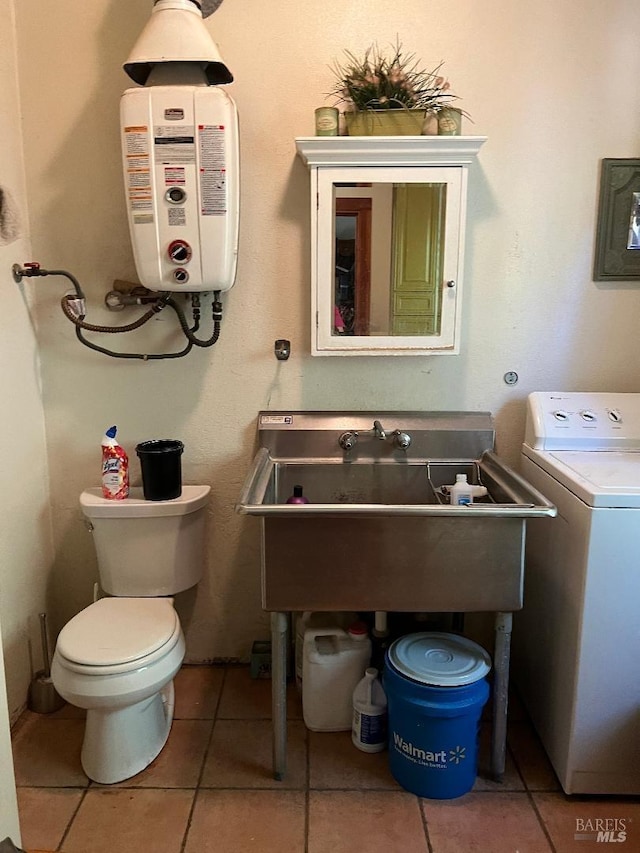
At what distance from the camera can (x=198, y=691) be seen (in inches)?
86.4

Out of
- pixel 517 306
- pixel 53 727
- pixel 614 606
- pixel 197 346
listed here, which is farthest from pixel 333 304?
pixel 53 727

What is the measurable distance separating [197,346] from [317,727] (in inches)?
48.1

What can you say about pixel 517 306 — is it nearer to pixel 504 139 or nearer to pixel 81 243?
pixel 504 139

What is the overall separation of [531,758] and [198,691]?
41.1 inches

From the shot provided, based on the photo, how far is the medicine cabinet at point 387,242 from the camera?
1875 mm

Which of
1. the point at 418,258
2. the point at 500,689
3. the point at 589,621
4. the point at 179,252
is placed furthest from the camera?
the point at 418,258

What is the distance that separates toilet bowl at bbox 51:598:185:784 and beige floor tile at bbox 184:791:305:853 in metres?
0.24

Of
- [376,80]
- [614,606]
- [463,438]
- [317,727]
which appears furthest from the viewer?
[463,438]

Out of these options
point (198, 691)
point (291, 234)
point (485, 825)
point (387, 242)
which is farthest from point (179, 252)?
point (485, 825)

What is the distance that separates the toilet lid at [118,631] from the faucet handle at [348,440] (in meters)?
0.71

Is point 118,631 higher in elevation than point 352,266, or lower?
lower

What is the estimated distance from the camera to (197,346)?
6.96ft

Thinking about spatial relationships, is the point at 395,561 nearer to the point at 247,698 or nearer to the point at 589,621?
the point at 589,621

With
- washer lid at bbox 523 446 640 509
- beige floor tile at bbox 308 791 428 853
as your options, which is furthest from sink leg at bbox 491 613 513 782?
washer lid at bbox 523 446 640 509
